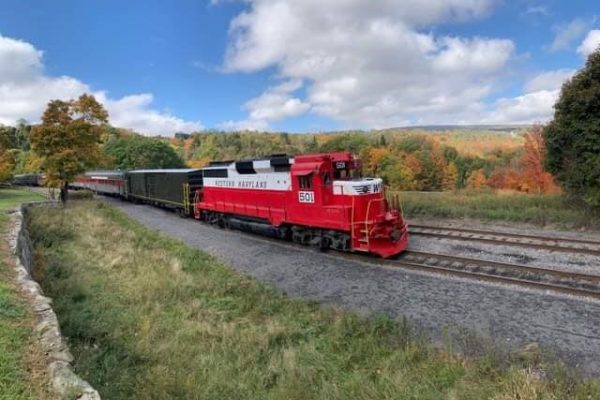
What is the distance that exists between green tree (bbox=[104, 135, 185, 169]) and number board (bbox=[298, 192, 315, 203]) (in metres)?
56.9

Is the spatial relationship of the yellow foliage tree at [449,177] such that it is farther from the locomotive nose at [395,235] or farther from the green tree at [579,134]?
the locomotive nose at [395,235]

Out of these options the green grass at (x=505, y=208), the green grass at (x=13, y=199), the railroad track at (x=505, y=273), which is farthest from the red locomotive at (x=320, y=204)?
the green grass at (x=13, y=199)

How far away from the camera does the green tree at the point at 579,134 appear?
55.0ft

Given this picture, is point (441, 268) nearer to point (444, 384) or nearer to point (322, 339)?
point (322, 339)

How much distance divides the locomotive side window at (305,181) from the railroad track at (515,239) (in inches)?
202

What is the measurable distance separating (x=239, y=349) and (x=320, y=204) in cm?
809

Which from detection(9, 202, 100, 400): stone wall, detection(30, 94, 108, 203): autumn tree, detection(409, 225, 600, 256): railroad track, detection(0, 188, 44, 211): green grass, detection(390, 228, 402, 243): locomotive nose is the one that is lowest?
detection(409, 225, 600, 256): railroad track

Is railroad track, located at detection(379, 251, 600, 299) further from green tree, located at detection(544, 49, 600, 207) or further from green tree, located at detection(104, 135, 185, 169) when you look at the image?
green tree, located at detection(104, 135, 185, 169)

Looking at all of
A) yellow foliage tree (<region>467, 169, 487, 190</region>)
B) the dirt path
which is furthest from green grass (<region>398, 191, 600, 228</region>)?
yellow foliage tree (<region>467, 169, 487, 190</region>)

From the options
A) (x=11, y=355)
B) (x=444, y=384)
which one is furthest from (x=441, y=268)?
(x=11, y=355)

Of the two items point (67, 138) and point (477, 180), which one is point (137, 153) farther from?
point (477, 180)

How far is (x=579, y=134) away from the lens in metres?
17.3

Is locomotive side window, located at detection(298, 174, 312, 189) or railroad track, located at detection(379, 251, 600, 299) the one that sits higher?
locomotive side window, located at detection(298, 174, 312, 189)

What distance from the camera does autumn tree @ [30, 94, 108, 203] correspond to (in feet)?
94.3
